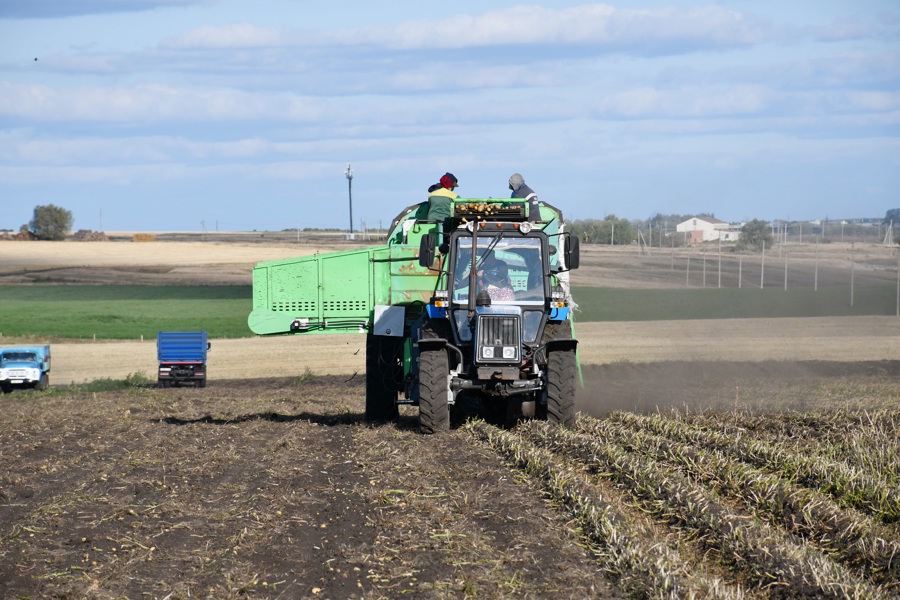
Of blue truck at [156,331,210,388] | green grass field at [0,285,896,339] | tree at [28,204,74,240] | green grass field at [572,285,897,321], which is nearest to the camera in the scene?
blue truck at [156,331,210,388]

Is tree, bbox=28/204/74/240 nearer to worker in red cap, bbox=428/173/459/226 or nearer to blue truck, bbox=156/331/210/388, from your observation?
blue truck, bbox=156/331/210/388

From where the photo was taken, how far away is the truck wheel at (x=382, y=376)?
17.0 metres

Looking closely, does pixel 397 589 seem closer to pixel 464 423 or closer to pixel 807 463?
pixel 807 463

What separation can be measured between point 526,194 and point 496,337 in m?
2.91

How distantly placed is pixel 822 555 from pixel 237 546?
443cm

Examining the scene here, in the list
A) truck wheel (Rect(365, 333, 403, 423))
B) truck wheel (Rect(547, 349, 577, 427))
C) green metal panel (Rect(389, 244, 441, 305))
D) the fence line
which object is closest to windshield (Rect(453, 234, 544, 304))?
truck wheel (Rect(547, 349, 577, 427))

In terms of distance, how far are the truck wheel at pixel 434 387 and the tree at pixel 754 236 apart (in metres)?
74.3

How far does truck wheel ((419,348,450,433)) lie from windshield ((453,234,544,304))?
1.02 metres

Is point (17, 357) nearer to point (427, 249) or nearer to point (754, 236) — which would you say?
point (427, 249)

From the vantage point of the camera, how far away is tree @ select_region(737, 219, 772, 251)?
283 ft

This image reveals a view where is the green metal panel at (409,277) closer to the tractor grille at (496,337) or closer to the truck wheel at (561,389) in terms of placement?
the tractor grille at (496,337)

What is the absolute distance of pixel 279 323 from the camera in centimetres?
1716

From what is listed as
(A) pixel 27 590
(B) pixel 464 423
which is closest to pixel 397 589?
(A) pixel 27 590

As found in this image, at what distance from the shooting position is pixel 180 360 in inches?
1245
